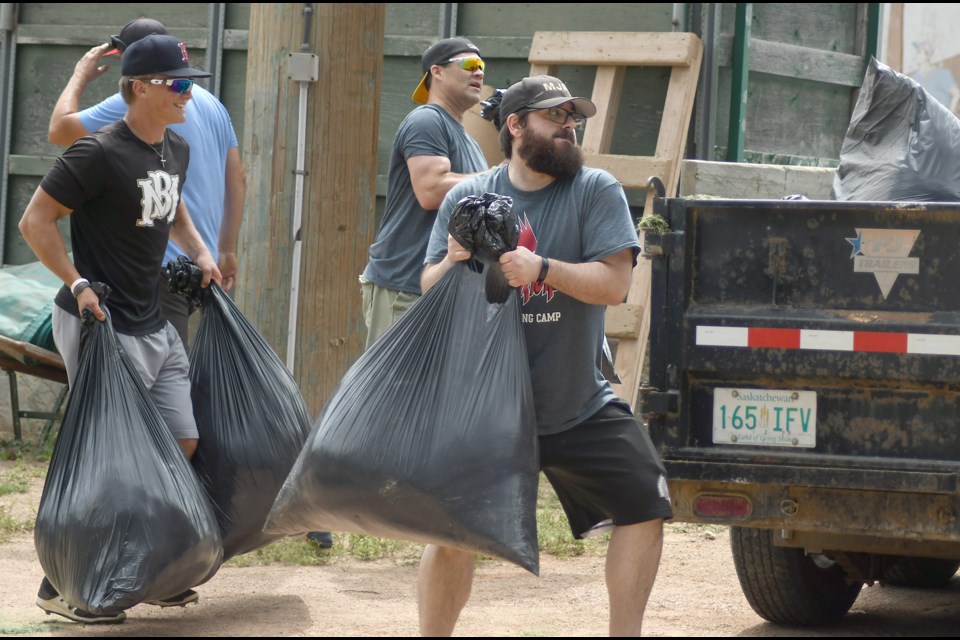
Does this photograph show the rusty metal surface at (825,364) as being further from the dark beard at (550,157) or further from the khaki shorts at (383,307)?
the khaki shorts at (383,307)

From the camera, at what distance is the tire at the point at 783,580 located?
4.65 m

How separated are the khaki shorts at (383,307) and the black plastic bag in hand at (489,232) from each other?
1.57m

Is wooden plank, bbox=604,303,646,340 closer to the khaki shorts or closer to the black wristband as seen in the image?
the khaki shorts

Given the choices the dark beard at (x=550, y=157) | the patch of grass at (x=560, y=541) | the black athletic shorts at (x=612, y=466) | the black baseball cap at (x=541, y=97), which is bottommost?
the patch of grass at (x=560, y=541)

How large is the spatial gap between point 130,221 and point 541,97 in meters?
1.59

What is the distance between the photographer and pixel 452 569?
152 inches

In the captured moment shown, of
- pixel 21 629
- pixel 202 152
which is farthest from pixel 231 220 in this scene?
pixel 21 629

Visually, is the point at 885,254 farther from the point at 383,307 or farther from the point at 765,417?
the point at 383,307

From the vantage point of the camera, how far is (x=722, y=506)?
413 cm

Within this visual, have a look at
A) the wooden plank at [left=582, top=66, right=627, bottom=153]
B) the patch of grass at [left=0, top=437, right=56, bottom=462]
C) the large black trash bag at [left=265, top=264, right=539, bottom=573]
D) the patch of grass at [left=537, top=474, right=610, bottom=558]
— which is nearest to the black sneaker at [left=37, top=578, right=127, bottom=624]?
the large black trash bag at [left=265, top=264, right=539, bottom=573]

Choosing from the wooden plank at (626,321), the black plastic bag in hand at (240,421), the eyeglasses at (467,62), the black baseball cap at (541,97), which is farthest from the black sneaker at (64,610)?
the wooden plank at (626,321)

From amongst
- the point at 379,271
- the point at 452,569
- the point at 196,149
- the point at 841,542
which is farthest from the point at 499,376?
the point at 196,149

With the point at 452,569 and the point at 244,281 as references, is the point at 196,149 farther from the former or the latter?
the point at 452,569

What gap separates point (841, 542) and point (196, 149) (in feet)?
9.16
